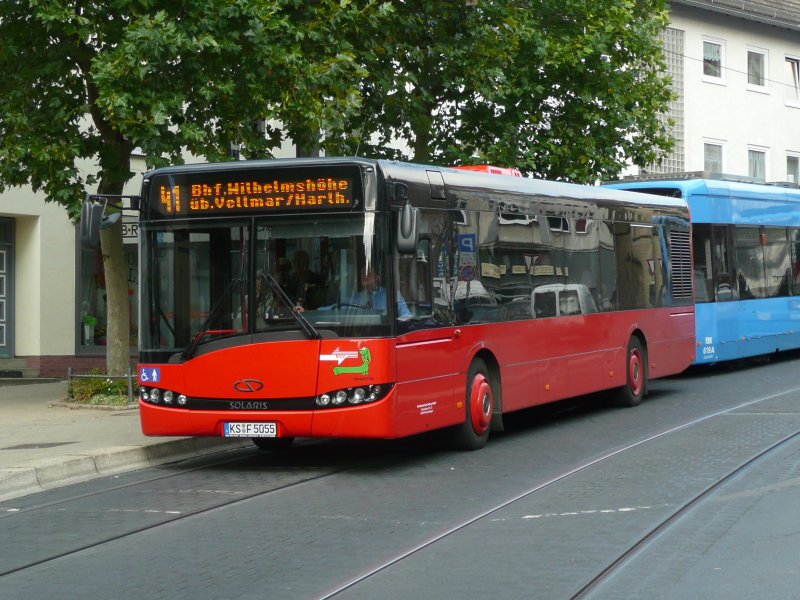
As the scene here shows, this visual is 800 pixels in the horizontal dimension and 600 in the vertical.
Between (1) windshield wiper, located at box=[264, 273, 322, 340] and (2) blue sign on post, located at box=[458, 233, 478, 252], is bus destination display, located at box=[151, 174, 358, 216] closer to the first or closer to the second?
(1) windshield wiper, located at box=[264, 273, 322, 340]

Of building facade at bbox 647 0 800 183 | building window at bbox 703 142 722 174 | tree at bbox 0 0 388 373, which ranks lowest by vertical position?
tree at bbox 0 0 388 373

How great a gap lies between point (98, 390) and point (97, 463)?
6.20 m

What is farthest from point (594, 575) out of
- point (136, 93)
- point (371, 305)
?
point (136, 93)

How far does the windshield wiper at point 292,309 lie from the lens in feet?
39.2

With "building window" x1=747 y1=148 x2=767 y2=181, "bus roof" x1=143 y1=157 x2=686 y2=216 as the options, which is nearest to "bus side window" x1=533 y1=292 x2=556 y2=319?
"bus roof" x1=143 y1=157 x2=686 y2=216

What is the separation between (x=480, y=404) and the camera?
13672mm

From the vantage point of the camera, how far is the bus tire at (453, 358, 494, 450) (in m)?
13.5

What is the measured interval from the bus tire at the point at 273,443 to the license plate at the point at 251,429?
1972mm

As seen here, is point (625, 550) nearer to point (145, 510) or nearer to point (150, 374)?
point (145, 510)

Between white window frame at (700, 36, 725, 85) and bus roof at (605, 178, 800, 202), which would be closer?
bus roof at (605, 178, 800, 202)

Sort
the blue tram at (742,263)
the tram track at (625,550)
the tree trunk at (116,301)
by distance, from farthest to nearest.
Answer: the blue tram at (742,263) → the tree trunk at (116,301) → the tram track at (625,550)

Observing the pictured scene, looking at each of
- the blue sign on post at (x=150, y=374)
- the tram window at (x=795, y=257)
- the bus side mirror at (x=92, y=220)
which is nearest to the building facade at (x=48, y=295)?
the tram window at (x=795, y=257)

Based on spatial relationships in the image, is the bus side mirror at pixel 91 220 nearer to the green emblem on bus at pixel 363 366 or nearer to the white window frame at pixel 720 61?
the green emblem on bus at pixel 363 366

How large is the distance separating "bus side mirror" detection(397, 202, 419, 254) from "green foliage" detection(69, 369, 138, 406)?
7447mm
